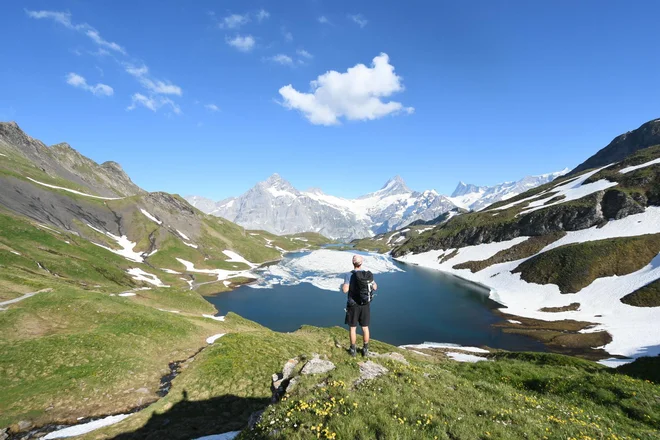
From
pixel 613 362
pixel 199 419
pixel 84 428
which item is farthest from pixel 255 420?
pixel 613 362

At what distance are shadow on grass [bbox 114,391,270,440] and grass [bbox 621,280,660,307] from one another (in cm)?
9234

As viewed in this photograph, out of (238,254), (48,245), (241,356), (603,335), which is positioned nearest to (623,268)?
(603,335)

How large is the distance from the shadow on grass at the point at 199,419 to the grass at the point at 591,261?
4112 inches

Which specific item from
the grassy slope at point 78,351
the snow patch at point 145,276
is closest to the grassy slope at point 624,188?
the grassy slope at point 78,351

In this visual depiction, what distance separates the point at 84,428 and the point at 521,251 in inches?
5901

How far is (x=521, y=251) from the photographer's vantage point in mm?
A: 130125

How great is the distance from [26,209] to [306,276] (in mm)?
110538

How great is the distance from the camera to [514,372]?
20.5 meters

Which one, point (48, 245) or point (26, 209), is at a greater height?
point (26, 209)

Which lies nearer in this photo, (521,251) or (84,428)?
(84,428)

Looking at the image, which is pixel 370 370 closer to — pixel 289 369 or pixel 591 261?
pixel 289 369

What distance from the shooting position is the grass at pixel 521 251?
126 m

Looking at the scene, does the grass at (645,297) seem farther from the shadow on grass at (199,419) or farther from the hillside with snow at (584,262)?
the shadow on grass at (199,419)

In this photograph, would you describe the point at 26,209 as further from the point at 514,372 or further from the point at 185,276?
the point at 514,372
